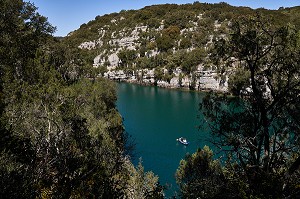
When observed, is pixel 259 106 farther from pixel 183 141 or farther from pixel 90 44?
pixel 90 44

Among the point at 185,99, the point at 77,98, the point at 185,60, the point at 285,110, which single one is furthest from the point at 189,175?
the point at 185,60

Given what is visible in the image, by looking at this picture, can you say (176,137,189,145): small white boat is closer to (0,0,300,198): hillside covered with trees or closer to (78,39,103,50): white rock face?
(0,0,300,198): hillside covered with trees

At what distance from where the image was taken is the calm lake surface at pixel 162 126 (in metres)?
37.2

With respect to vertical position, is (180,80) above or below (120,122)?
above

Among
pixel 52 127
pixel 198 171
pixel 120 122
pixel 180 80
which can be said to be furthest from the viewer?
pixel 180 80

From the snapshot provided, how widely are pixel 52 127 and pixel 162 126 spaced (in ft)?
122

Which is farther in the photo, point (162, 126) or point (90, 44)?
point (90, 44)

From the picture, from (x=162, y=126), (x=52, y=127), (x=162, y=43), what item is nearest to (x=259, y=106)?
(x=52, y=127)

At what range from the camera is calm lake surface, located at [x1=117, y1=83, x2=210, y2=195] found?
122ft

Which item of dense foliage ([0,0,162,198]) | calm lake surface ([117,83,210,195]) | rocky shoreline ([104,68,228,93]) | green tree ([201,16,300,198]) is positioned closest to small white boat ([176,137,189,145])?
calm lake surface ([117,83,210,195])

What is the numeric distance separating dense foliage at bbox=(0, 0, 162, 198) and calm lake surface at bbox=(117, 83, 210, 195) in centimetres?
588

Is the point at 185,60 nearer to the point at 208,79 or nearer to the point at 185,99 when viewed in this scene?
the point at 208,79

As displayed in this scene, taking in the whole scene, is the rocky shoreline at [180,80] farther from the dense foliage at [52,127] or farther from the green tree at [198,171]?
the green tree at [198,171]

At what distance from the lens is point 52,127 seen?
728 inches
